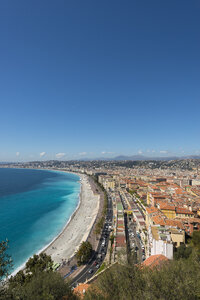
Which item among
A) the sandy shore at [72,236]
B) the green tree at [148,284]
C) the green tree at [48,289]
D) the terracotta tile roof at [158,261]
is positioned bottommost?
the sandy shore at [72,236]

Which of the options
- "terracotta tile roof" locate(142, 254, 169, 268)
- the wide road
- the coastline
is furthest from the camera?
the coastline

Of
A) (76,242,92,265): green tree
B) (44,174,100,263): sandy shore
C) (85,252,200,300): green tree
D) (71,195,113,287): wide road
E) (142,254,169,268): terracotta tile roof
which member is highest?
(85,252,200,300): green tree

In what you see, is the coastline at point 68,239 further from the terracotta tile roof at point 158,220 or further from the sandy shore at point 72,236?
the terracotta tile roof at point 158,220

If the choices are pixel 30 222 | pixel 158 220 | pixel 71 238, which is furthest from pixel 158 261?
pixel 30 222

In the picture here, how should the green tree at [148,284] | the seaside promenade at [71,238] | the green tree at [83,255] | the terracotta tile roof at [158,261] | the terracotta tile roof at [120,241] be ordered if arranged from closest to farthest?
the green tree at [148,284] → the terracotta tile roof at [158,261] → the green tree at [83,255] → the terracotta tile roof at [120,241] → the seaside promenade at [71,238]

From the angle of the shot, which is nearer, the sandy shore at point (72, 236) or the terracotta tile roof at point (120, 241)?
the terracotta tile roof at point (120, 241)

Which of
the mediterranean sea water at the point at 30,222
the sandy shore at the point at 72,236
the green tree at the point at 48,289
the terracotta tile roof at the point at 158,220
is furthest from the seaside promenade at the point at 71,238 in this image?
the green tree at the point at 48,289

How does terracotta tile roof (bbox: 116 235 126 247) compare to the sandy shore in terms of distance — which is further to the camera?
the sandy shore

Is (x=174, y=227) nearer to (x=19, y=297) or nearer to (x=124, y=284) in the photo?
(x=124, y=284)

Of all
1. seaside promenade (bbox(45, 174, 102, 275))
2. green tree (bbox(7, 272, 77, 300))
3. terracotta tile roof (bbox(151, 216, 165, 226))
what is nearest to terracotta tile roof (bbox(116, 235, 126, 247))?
seaside promenade (bbox(45, 174, 102, 275))

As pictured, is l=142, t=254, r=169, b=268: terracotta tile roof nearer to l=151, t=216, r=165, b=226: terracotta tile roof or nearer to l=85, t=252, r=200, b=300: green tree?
l=85, t=252, r=200, b=300: green tree

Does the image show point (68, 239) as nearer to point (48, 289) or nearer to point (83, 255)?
point (83, 255)
